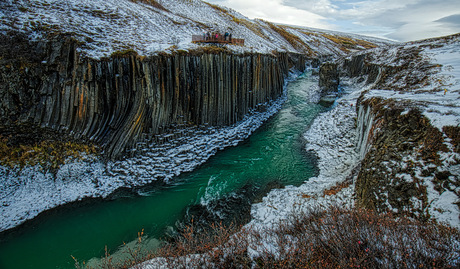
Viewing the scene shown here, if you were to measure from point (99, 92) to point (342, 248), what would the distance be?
14931 mm

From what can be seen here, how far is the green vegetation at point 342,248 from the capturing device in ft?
14.3

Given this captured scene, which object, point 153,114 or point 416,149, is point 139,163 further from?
point 416,149

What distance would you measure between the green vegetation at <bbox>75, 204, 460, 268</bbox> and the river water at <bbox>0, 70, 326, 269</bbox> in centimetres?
450

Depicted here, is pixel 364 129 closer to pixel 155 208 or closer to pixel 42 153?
pixel 155 208

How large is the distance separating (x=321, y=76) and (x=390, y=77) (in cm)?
1336

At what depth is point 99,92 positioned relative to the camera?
538 inches

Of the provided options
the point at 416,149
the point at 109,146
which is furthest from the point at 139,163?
the point at 416,149

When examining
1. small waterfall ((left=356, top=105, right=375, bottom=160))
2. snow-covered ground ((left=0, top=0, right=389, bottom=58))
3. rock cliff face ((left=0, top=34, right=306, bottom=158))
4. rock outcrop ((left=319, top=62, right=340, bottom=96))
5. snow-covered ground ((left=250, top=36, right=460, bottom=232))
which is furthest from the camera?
rock outcrop ((left=319, top=62, right=340, bottom=96))

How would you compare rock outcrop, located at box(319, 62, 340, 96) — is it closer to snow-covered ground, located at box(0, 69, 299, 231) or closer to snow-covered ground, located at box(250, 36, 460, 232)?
snow-covered ground, located at box(250, 36, 460, 232)

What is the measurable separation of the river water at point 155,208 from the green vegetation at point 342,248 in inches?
177

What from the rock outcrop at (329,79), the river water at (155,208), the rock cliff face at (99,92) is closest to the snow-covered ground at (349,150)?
the river water at (155,208)

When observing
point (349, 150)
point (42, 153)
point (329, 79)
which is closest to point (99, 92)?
point (42, 153)

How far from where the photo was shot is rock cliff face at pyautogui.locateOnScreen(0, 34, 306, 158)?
41.2 feet

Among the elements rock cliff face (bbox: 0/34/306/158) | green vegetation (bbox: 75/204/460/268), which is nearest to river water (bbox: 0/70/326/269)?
rock cliff face (bbox: 0/34/306/158)
